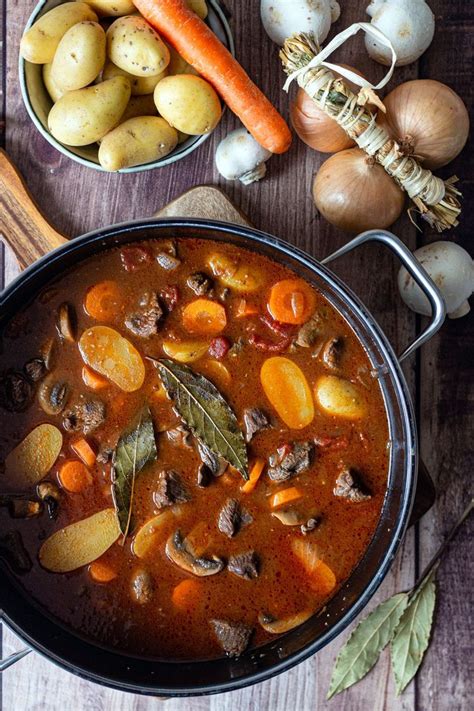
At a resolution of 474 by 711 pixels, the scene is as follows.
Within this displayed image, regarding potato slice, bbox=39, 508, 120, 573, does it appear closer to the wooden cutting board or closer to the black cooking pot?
the black cooking pot

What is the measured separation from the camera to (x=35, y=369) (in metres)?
2.55

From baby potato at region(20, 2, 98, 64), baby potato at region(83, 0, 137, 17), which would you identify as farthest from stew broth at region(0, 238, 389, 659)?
baby potato at region(83, 0, 137, 17)

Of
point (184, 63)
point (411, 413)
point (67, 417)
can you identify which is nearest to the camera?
point (411, 413)

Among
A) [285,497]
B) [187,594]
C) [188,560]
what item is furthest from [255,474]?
[187,594]

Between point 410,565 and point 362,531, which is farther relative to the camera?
point 410,565

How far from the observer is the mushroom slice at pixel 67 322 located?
2541mm

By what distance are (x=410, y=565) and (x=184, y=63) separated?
204 cm

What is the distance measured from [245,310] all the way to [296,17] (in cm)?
104

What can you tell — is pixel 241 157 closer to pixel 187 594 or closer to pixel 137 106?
pixel 137 106

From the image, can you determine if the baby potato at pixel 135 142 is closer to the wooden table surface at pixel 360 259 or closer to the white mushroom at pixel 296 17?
the wooden table surface at pixel 360 259

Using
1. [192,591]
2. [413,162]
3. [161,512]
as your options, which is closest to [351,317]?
[413,162]

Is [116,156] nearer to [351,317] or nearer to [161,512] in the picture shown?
[351,317]

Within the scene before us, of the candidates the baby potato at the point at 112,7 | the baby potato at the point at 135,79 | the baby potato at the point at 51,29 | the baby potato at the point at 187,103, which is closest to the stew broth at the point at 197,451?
the baby potato at the point at 187,103

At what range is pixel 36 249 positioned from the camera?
277 centimetres
